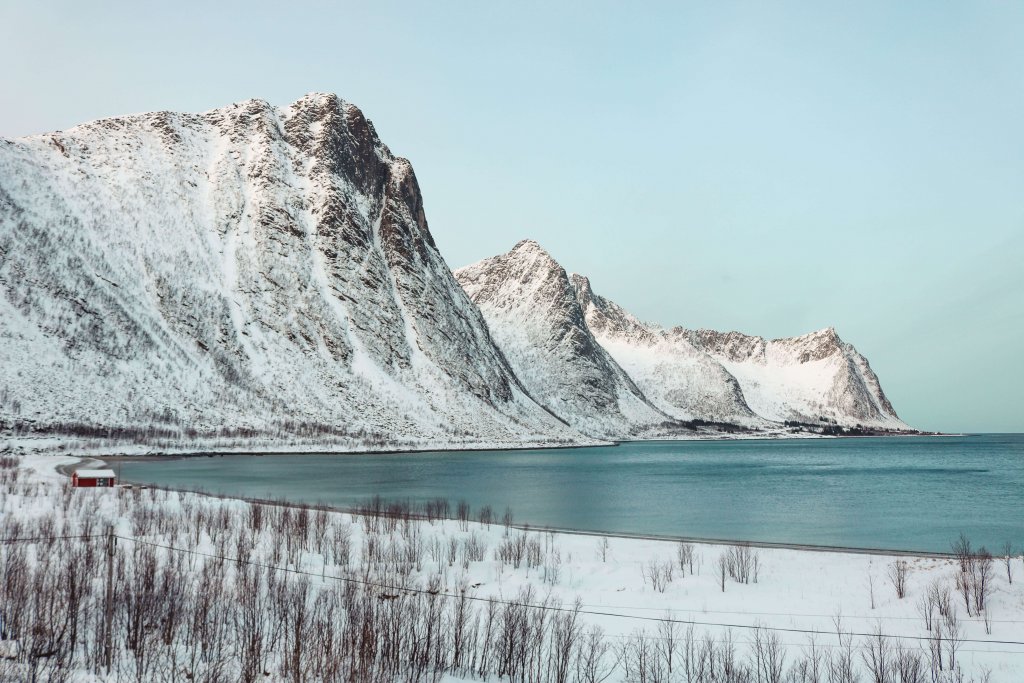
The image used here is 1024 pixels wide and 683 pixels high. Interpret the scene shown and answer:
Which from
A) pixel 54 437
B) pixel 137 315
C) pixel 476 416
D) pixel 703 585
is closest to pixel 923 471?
pixel 476 416

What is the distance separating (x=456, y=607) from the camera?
12523 millimetres

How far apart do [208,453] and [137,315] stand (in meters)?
26.1

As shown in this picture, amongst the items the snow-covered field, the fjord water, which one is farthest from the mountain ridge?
the snow-covered field

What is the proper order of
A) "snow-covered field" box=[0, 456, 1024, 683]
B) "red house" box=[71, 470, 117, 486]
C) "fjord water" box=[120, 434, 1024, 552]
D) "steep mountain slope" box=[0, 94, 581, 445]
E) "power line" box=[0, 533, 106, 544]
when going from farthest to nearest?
"steep mountain slope" box=[0, 94, 581, 445] → "fjord water" box=[120, 434, 1024, 552] → "red house" box=[71, 470, 117, 486] → "power line" box=[0, 533, 106, 544] → "snow-covered field" box=[0, 456, 1024, 683]

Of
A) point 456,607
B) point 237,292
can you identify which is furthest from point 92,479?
point 237,292

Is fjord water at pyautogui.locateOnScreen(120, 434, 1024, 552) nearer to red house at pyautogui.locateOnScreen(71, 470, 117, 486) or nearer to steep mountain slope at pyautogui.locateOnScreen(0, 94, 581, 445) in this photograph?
red house at pyautogui.locateOnScreen(71, 470, 117, 486)

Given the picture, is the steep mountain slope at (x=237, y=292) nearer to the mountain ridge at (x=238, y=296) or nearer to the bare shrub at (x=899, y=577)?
the mountain ridge at (x=238, y=296)

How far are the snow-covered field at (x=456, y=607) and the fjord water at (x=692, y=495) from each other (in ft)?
31.0

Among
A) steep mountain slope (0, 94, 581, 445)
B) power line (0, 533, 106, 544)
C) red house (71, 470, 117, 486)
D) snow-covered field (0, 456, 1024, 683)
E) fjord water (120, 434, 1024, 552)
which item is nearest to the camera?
snow-covered field (0, 456, 1024, 683)

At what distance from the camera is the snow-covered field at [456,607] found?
9172mm

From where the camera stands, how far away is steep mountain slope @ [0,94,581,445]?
8362cm

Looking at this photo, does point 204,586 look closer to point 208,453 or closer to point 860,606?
point 860,606

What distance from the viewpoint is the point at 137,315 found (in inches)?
3691

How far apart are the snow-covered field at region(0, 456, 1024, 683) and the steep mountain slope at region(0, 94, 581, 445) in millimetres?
66720
